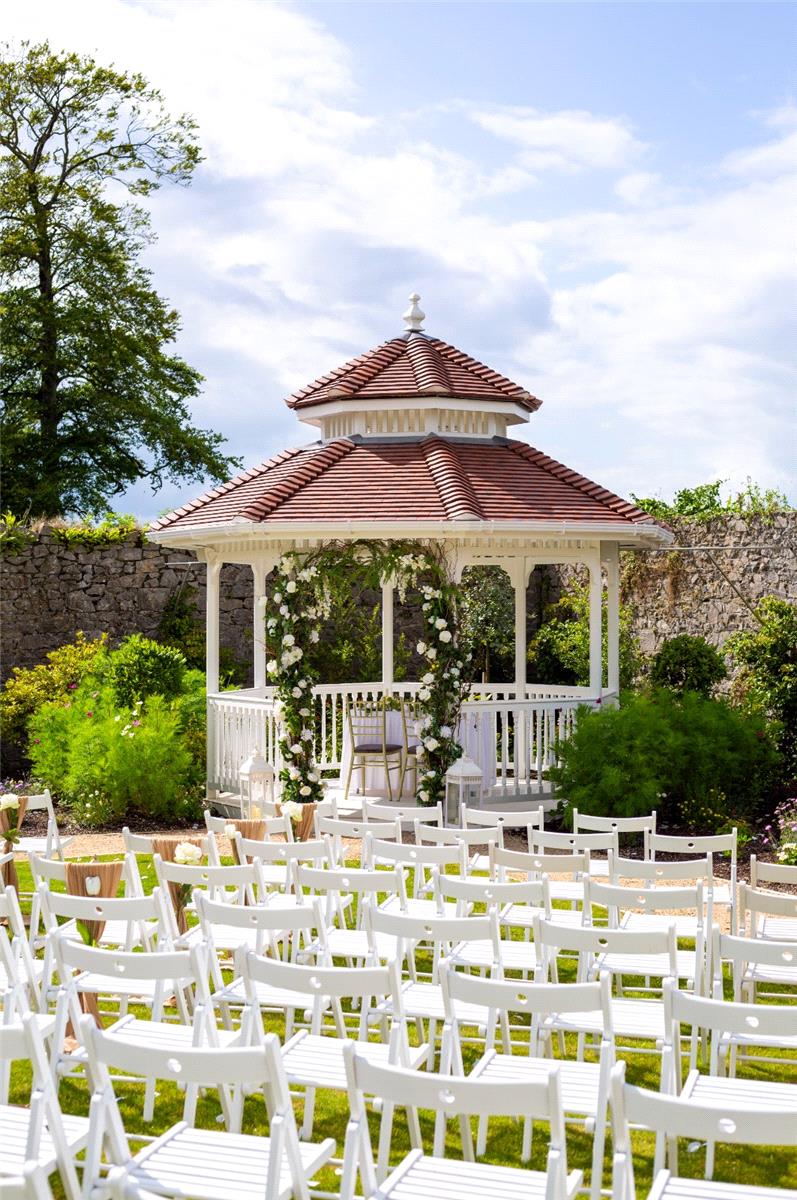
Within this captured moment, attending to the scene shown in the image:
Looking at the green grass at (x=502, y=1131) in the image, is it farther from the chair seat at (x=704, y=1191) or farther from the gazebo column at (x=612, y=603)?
the gazebo column at (x=612, y=603)

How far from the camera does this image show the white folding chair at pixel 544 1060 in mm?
4508

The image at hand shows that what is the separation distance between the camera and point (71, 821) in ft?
47.4

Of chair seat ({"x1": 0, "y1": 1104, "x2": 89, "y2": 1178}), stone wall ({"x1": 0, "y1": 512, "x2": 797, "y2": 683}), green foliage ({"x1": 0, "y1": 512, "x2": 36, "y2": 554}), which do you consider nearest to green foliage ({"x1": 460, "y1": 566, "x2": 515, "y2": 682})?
stone wall ({"x1": 0, "y1": 512, "x2": 797, "y2": 683})

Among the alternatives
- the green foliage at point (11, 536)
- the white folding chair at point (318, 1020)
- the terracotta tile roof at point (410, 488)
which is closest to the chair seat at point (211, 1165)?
the white folding chair at point (318, 1020)

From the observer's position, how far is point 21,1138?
4324mm

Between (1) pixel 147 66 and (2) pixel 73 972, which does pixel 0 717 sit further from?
(1) pixel 147 66

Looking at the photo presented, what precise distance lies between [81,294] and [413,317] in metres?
13.0

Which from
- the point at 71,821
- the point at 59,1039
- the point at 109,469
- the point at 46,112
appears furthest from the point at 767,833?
the point at 46,112

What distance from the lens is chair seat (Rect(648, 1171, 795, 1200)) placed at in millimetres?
3904

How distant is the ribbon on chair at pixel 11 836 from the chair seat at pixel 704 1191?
5.08 meters

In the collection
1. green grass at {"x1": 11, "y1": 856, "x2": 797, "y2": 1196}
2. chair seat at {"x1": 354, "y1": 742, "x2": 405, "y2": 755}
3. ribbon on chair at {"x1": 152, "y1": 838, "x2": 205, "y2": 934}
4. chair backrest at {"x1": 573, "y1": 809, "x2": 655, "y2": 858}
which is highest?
chair seat at {"x1": 354, "y1": 742, "x2": 405, "y2": 755}

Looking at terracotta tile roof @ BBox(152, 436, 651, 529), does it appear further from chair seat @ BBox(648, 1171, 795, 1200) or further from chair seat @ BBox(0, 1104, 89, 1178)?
chair seat @ BBox(648, 1171, 795, 1200)

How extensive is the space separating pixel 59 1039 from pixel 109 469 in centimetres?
2336

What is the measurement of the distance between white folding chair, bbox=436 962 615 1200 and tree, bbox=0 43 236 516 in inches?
854
